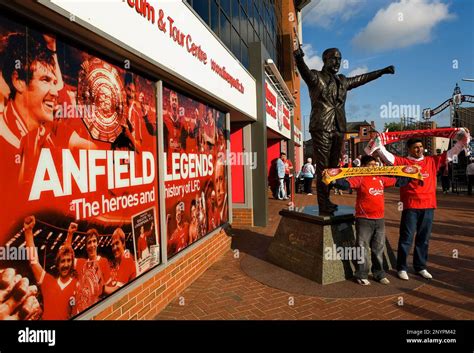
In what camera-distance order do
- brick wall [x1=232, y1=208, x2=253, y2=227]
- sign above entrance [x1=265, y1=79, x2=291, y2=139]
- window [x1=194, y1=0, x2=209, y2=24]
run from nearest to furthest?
window [x1=194, y1=0, x2=209, y2=24]
brick wall [x1=232, y1=208, x2=253, y2=227]
sign above entrance [x1=265, y1=79, x2=291, y2=139]

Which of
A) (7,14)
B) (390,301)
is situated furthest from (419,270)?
(7,14)

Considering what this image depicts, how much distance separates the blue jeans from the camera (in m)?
4.47

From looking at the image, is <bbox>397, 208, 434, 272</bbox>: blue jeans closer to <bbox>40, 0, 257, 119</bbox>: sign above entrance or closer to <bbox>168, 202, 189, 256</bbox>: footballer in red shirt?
<bbox>168, 202, 189, 256</bbox>: footballer in red shirt

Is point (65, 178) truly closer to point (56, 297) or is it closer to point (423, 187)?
point (56, 297)

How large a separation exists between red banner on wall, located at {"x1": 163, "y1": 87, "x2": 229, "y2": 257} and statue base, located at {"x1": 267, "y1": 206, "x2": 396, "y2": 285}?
1494mm

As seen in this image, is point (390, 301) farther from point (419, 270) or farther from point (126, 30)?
point (126, 30)

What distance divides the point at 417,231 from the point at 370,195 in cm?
92

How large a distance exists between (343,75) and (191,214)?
3477 mm

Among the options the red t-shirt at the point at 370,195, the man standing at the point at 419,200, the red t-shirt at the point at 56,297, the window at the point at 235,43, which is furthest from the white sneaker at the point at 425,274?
the window at the point at 235,43

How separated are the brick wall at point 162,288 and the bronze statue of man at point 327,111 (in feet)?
6.74

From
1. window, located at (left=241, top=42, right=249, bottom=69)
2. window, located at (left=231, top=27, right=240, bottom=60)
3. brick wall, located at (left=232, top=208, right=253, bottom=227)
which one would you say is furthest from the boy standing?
window, located at (left=241, top=42, right=249, bottom=69)

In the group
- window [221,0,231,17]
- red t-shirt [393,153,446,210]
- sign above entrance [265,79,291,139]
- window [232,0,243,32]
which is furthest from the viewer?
sign above entrance [265,79,291,139]

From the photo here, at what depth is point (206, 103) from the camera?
20.1 feet

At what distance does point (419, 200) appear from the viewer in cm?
443
